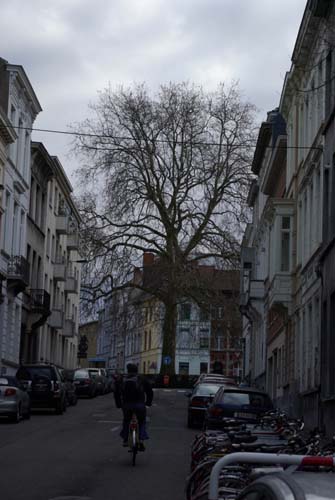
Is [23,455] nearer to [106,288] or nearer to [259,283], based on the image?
[259,283]

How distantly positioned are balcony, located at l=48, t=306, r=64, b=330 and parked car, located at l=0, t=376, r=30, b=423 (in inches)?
1372

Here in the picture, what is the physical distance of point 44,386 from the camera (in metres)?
34.0

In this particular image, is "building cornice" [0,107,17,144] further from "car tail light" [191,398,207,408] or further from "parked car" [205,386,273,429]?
"parked car" [205,386,273,429]

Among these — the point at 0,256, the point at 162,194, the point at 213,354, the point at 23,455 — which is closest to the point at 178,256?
the point at 162,194

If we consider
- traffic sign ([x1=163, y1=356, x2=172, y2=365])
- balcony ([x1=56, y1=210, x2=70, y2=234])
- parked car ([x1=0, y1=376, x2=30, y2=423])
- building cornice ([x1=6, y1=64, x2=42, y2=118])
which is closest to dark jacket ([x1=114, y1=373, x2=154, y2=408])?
parked car ([x1=0, y1=376, x2=30, y2=423])

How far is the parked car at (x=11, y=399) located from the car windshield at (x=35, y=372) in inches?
177

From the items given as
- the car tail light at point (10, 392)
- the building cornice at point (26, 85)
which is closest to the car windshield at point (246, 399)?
the car tail light at point (10, 392)

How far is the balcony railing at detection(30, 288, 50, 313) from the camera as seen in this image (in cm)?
5519

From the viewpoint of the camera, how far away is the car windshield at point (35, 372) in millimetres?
34406

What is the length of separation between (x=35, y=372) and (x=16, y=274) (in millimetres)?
13484

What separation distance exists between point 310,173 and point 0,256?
1893 cm

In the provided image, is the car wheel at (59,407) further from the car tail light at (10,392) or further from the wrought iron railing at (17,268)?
the wrought iron railing at (17,268)

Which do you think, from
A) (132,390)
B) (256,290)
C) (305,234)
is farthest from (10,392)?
(256,290)

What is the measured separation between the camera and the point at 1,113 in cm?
4294
